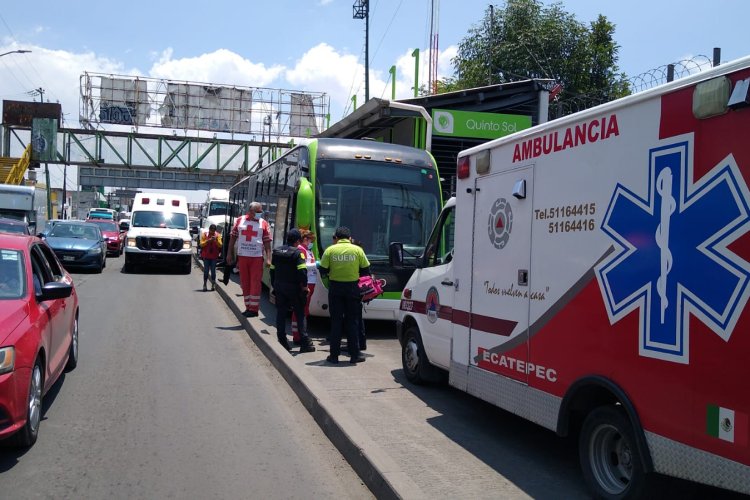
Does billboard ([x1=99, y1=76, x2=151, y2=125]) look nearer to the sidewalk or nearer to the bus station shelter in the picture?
the bus station shelter

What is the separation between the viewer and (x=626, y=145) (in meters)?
4.47

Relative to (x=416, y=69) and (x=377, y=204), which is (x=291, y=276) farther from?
(x=416, y=69)

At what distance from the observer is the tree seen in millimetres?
33906

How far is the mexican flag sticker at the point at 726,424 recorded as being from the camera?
11.7 feet

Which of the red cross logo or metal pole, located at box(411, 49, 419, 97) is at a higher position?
metal pole, located at box(411, 49, 419, 97)

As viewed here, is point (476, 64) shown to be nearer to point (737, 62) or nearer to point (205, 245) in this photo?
point (205, 245)

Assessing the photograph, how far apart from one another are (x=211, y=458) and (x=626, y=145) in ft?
12.8

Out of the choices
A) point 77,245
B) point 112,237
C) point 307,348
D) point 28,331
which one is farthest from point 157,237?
point 28,331

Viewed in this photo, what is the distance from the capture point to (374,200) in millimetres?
12023

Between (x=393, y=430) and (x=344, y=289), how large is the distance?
310 cm

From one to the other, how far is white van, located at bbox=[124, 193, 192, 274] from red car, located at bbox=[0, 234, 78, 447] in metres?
15.8

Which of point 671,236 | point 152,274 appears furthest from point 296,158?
point 152,274

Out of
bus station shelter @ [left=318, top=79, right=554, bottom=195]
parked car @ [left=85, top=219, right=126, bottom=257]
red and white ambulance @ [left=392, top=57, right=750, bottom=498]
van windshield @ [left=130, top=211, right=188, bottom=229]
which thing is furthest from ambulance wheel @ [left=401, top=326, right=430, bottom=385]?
parked car @ [left=85, top=219, right=126, bottom=257]

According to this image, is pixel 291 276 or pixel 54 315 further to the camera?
pixel 291 276
